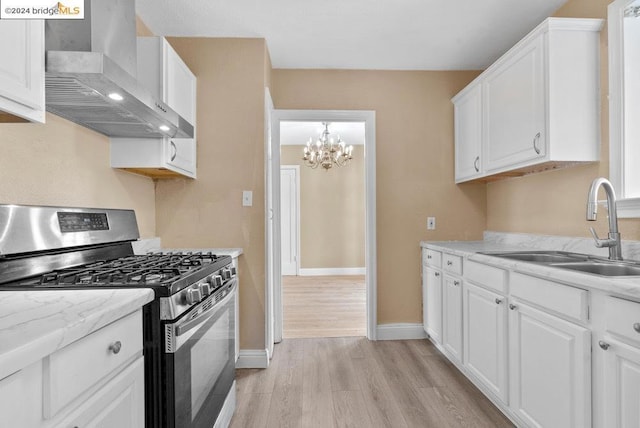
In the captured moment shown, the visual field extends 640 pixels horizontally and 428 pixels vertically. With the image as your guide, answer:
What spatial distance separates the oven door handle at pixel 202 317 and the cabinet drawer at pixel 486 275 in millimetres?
1459

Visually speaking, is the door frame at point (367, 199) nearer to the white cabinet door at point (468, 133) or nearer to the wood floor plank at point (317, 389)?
the wood floor plank at point (317, 389)

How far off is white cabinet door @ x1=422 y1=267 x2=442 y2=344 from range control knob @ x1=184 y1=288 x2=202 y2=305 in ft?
6.61

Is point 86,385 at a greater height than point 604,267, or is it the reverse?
point 604,267

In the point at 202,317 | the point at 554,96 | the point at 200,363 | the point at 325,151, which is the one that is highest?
the point at 325,151

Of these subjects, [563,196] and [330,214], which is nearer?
[563,196]

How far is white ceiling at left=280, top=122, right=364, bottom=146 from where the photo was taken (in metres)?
5.25

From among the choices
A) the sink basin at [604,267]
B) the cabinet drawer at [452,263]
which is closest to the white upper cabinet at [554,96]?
the sink basin at [604,267]

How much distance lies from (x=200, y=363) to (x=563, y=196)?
2.34 m

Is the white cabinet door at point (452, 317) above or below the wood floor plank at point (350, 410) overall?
above

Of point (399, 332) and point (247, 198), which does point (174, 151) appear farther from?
point (399, 332)

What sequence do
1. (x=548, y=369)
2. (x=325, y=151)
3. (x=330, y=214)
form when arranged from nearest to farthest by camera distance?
(x=548, y=369) < (x=325, y=151) < (x=330, y=214)

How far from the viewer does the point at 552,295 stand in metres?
1.54

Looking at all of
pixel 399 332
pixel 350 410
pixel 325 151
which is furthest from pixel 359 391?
pixel 325 151

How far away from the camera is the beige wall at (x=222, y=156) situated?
2.72 meters
